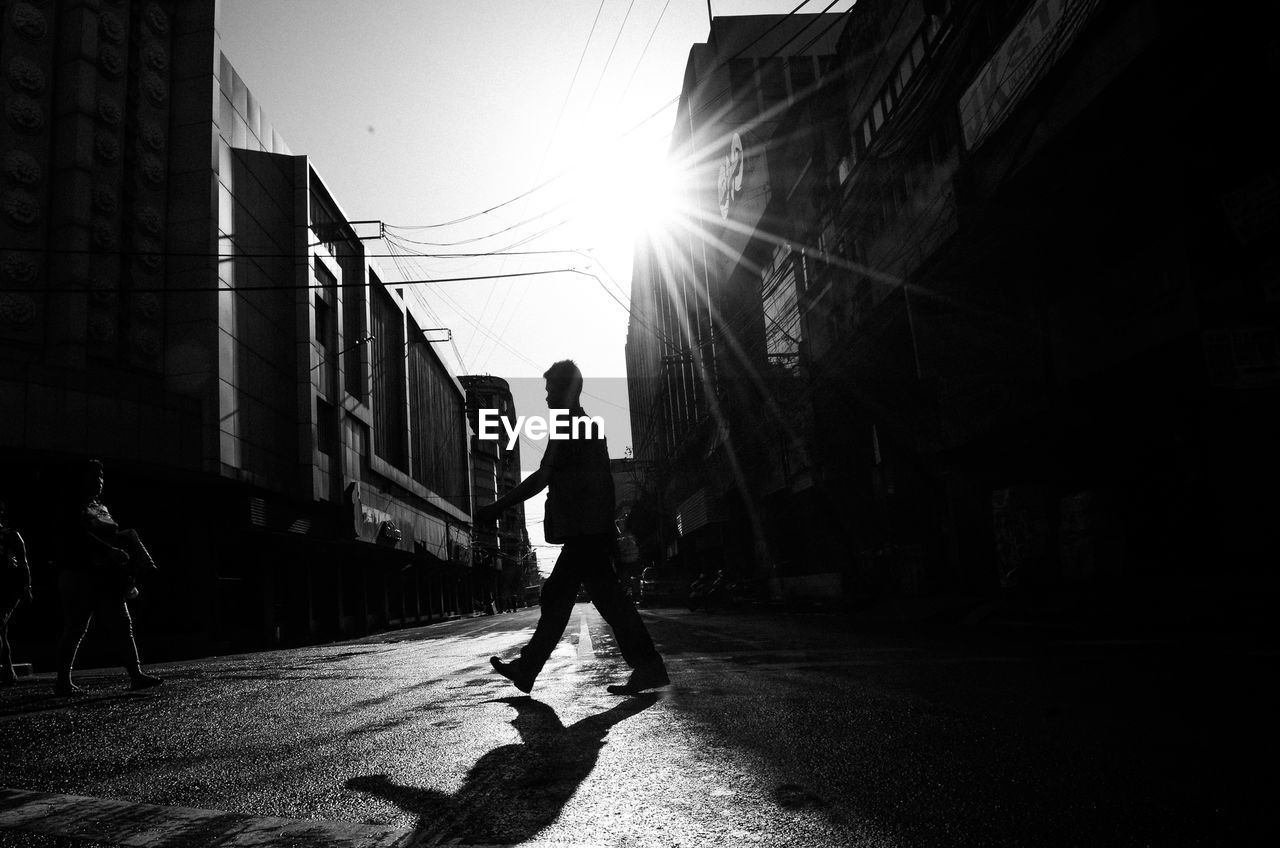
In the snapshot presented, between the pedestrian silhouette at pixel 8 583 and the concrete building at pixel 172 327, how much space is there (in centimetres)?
438

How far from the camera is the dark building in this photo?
979 centimetres

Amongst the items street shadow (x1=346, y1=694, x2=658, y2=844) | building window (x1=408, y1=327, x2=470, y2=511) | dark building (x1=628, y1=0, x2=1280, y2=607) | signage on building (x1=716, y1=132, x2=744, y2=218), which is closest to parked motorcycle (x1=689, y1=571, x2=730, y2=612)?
dark building (x1=628, y1=0, x2=1280, y2=607)

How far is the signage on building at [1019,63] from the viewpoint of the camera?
36.3 feet

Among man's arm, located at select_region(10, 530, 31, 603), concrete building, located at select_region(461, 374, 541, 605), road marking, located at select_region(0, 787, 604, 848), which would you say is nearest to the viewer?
road marking, located at select_region(0, 787, 604, 848)

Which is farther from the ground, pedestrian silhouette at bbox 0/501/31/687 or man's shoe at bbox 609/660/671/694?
pedestrian silhouette at bbox 0/501/31/687

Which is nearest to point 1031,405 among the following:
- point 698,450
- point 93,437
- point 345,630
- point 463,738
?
point 463,738

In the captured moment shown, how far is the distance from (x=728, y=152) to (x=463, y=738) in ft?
125

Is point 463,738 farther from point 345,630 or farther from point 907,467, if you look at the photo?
point 345,630

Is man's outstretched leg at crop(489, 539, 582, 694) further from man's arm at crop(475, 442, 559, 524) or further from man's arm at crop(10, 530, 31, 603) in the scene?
man's arm at crop(10, 530, 31, 603)

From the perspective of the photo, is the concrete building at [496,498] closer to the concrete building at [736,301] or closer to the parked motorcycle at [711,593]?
the concrete building at [736,301]

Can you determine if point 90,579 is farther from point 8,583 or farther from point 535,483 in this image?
point 535,483

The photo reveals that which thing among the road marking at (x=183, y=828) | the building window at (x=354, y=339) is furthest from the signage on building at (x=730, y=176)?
the road marking at (x=183, y=828)

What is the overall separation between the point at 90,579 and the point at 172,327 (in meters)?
17.0

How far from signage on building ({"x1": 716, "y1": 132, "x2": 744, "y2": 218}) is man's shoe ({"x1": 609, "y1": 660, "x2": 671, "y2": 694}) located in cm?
3288
